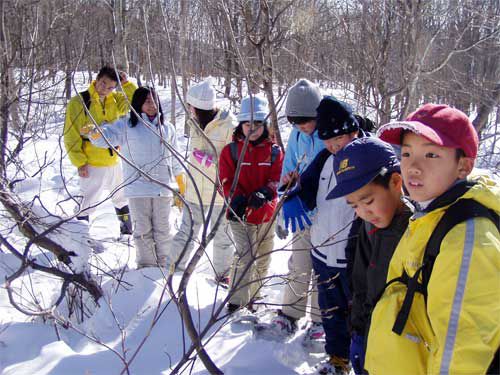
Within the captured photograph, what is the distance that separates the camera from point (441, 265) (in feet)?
3.54

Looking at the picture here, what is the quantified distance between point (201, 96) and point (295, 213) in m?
1.30

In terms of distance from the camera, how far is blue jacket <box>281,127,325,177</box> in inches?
99.0

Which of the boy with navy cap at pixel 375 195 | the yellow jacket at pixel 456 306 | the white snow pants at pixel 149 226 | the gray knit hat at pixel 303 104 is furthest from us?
the white snow pants at pixel 149 226

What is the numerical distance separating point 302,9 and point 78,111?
11.1 feet

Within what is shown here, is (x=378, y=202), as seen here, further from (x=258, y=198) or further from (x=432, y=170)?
(x=258, y=198)

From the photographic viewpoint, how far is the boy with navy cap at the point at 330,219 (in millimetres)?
2180

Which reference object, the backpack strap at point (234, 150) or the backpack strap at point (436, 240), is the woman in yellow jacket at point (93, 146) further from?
the backpack strap at point (436, 240)

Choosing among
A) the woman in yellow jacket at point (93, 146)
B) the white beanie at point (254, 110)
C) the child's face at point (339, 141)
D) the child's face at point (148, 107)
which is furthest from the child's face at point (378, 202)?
the woman in yellow jacket at point (93, 146)

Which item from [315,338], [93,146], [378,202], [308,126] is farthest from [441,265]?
[93,146]

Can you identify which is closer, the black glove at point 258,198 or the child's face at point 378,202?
the child's face at point 378,202

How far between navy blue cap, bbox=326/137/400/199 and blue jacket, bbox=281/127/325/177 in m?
0.92

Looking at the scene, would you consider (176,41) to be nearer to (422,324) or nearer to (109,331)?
(422,324)

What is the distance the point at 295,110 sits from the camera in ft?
8.19

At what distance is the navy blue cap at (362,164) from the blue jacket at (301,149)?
920 millimetres
